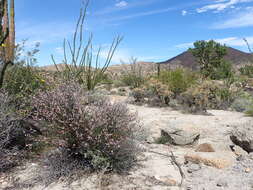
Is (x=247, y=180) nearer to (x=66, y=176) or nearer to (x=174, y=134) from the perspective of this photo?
(x=174, y=134)

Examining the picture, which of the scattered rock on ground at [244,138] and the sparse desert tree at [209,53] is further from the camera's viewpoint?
the sparse desert tree at [209,53]

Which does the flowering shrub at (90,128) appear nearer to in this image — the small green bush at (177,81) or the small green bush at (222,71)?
the small green bush at (177,81)

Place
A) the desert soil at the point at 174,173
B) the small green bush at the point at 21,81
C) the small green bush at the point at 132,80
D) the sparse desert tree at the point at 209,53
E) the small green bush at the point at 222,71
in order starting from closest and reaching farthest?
the desert soil at the point at 174,173
the small green bush at the point at 21,81
the small green bush at the point at 132,80
the small green bush at the point at 222,71
the sparse desert tree at the point at 209,53

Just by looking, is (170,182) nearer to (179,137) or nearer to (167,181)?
(167,181)

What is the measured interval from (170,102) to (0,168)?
21.6 ft

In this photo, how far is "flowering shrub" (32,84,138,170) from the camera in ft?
10.2

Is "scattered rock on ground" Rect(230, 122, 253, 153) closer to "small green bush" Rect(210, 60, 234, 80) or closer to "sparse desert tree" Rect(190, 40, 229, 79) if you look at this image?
"small green bush" Rect(210, 60, 234, 80)

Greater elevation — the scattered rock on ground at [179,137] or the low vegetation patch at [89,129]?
the low vegetation patch at [89,129]

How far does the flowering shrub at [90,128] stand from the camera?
3.10 meters

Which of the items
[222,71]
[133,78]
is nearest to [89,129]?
[133,78]

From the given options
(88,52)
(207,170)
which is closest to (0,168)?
(207,170)

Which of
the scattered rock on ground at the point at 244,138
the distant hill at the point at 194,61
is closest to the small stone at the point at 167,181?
the scattered rock on ground at the point at 244,138

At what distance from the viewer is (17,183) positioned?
3076 mm


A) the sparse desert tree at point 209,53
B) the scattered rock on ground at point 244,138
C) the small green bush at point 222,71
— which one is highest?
the sparse desert tree at point 209,53
